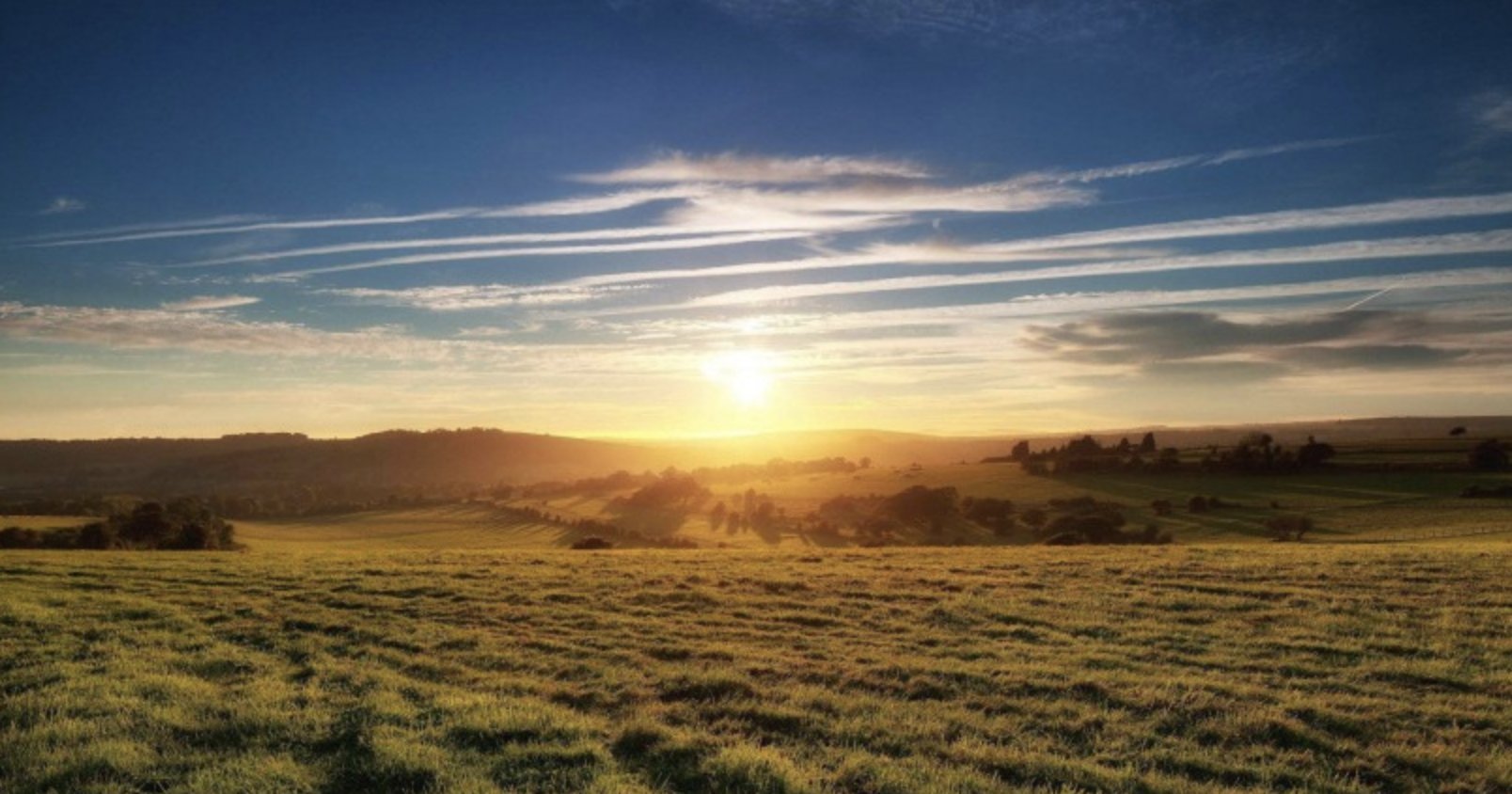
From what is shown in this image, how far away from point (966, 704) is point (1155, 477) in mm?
97907

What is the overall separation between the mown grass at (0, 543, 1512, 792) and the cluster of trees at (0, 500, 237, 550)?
4361 centimetres

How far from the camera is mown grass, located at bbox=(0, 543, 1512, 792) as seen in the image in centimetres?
944

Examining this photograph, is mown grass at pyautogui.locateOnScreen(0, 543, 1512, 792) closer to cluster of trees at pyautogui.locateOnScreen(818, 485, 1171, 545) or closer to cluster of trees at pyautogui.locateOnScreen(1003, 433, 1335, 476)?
cluster of trees at pyautogui.locateOnScreen(818, 485, 1171, 545)

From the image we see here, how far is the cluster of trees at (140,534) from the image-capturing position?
60656mm

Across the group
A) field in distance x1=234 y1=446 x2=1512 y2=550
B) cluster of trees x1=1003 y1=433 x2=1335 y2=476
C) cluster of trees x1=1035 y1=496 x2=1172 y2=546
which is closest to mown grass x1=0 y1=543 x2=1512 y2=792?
field in distance x1=234 y1=446 x2=1512 y2=550

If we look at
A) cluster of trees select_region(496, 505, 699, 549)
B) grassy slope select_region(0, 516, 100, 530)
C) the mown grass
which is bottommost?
cluster of trees select_region(496, 505, 699, 549)

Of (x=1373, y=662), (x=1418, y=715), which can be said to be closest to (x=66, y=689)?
(x=1418, y=715)

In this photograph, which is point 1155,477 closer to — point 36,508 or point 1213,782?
point 1213,782

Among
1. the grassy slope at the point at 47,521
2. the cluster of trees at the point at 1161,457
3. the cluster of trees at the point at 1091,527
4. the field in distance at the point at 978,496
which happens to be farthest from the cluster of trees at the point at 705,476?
the cluster of trees at the point at 1091,527

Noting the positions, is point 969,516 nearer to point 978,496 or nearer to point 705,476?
point 978,496

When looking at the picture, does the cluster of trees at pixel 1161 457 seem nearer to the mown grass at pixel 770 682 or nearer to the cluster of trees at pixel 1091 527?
the cluster of trees at pixel 1091 527

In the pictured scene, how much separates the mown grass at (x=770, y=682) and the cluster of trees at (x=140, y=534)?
43.6 m

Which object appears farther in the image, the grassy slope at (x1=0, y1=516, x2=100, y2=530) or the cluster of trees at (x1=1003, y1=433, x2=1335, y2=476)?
the cluster of trees at (x1=1003, y1=433, x2=1335, y2=476)

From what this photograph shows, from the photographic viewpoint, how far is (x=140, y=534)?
214 feet
